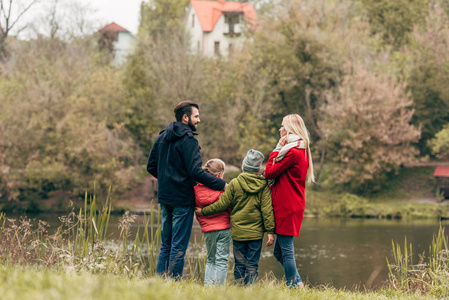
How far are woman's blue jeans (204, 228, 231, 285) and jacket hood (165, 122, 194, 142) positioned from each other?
1.03 m

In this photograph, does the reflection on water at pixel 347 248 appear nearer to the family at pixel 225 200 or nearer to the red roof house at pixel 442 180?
the family at pixel 225 200

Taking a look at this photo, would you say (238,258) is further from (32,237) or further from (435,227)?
(435,227)

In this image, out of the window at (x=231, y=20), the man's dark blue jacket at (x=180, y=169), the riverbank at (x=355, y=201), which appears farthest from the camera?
the window at (x=231, y=20)

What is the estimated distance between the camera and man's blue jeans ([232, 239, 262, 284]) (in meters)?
5.82

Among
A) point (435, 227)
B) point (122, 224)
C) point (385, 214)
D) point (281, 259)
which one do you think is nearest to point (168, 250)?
point (122, 224)

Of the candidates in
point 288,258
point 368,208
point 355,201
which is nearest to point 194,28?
point 355,201

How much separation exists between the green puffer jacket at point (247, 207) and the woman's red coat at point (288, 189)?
0.09m

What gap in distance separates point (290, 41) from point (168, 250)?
28442 mm

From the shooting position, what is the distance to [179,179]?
566cm

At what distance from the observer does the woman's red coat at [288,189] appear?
224 inches

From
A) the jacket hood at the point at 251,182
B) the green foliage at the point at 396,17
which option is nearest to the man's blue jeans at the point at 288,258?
the jacket hood at the point at 251,182

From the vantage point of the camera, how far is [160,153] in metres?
5.81

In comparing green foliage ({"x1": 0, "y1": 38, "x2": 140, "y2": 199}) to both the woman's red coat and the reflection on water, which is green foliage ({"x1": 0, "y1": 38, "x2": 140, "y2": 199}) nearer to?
the reflection on water

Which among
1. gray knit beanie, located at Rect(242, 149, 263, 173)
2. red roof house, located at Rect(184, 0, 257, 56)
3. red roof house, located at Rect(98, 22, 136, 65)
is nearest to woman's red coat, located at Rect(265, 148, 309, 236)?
gray knit beanie, located at Rect(242, 149, 263, 173)
